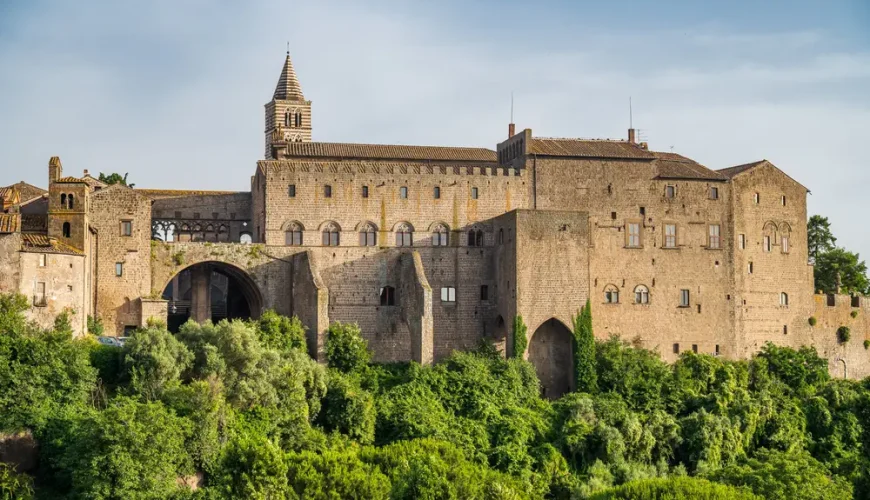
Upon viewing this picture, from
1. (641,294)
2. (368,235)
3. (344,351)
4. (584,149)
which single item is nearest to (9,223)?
(344,351)

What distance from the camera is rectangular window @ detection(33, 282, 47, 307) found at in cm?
4934

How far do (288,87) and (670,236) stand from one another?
33.0m

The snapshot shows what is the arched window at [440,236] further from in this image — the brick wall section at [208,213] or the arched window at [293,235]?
the brick wall section at [208,213]

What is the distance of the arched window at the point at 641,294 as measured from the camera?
5956cm

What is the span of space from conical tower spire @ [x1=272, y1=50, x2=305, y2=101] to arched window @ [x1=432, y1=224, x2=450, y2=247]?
2935cm

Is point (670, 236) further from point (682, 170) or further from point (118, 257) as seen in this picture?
point (118, 257)

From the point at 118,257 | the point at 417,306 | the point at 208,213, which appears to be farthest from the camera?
the point at 208,213

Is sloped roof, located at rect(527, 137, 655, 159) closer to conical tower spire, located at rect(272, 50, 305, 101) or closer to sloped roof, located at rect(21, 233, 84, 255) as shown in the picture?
sloped roof, located at rect(21, 233, 84, 255)

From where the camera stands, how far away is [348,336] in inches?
2143

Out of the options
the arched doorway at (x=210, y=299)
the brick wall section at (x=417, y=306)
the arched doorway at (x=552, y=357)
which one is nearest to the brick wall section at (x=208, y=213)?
the arched doorway at (x=210, y=299)

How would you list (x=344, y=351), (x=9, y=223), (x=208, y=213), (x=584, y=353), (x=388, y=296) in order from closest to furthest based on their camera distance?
(x=9, y=223), (x=344, y=351), (x=584, y=353), (x=388, y=296), (x=208, y=213)

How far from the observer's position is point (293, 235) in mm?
57188

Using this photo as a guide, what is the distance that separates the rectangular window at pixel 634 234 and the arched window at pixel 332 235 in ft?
40.1

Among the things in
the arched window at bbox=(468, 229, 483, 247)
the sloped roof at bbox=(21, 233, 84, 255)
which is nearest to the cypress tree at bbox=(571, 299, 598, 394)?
the arched window at bbox=(468, 229, 483, 247)
